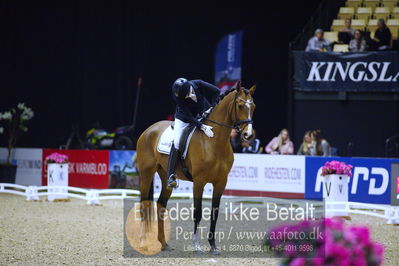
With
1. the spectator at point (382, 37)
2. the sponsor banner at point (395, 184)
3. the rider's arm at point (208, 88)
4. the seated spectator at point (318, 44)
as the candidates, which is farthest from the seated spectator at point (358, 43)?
the rider's arm at point (208, 88)

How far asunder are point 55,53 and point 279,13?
8091 mm

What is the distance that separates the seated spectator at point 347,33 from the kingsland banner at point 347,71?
116 centimetres

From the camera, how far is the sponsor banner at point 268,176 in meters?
15.2

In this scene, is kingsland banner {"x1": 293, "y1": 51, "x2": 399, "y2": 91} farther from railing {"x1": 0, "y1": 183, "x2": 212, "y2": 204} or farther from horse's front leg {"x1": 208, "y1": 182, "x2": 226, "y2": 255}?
horse's front leg {"x1": 208, "y1": 182, "x2": 226, "y2": 255}

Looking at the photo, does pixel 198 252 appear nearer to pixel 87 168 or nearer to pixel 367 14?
pixel 87 168

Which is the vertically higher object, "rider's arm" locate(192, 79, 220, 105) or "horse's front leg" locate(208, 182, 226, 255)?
"rider's arm" locate(192, 79, 220, 105)

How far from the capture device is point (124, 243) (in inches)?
375

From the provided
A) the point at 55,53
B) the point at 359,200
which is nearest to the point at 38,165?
the point at 55,53

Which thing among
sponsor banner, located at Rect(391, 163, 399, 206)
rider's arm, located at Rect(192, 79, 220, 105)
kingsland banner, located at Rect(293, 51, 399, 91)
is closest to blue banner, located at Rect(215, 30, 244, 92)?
kingsland banner, located at Rect(293, 51, 399, 91)

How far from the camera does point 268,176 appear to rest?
15602 mm

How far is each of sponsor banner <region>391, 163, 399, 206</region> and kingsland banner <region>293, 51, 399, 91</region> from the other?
3.16m

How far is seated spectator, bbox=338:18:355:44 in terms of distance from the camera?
689 inches

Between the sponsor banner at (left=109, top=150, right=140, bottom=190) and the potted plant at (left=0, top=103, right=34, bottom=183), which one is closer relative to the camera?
the sponsor banner at (left=109, top=150, right=140, bottom=190)

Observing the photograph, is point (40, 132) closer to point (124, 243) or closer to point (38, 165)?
point (38, 165)
